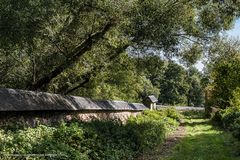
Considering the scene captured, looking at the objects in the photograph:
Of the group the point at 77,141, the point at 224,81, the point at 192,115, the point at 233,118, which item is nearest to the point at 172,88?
the point at 192,115

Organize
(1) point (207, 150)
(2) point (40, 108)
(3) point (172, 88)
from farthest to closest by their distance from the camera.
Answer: (3) point (172, 88), (1) point (207, 150), (2) point (40, 108)

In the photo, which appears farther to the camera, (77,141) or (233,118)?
(233,118)

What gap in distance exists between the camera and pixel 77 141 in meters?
12.0

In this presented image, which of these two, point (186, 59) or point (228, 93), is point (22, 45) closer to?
point (186, 59)

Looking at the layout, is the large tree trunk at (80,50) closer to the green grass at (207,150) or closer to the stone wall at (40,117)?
the stone wall at (40,117)

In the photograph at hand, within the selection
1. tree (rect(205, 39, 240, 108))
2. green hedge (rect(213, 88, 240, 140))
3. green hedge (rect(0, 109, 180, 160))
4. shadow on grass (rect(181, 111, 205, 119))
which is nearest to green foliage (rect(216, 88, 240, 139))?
green hedge (rect(213, 88, 240, 140))

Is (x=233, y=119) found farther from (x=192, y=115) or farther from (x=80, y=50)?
(x=192, y=115)

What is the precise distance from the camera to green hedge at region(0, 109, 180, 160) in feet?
Result: 31.8

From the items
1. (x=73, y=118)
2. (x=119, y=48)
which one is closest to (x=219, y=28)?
(x=119, y=48)

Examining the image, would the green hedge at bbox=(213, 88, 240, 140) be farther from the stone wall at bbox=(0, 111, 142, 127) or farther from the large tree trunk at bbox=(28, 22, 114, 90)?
the large tree trunk at bbox=(28, 22, 114, 90)

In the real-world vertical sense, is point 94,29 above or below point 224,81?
above

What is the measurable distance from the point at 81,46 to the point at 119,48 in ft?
6.90

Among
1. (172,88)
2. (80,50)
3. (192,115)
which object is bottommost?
(192,115)

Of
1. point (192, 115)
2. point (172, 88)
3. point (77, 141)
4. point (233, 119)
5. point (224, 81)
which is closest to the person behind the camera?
point (77, 141)
